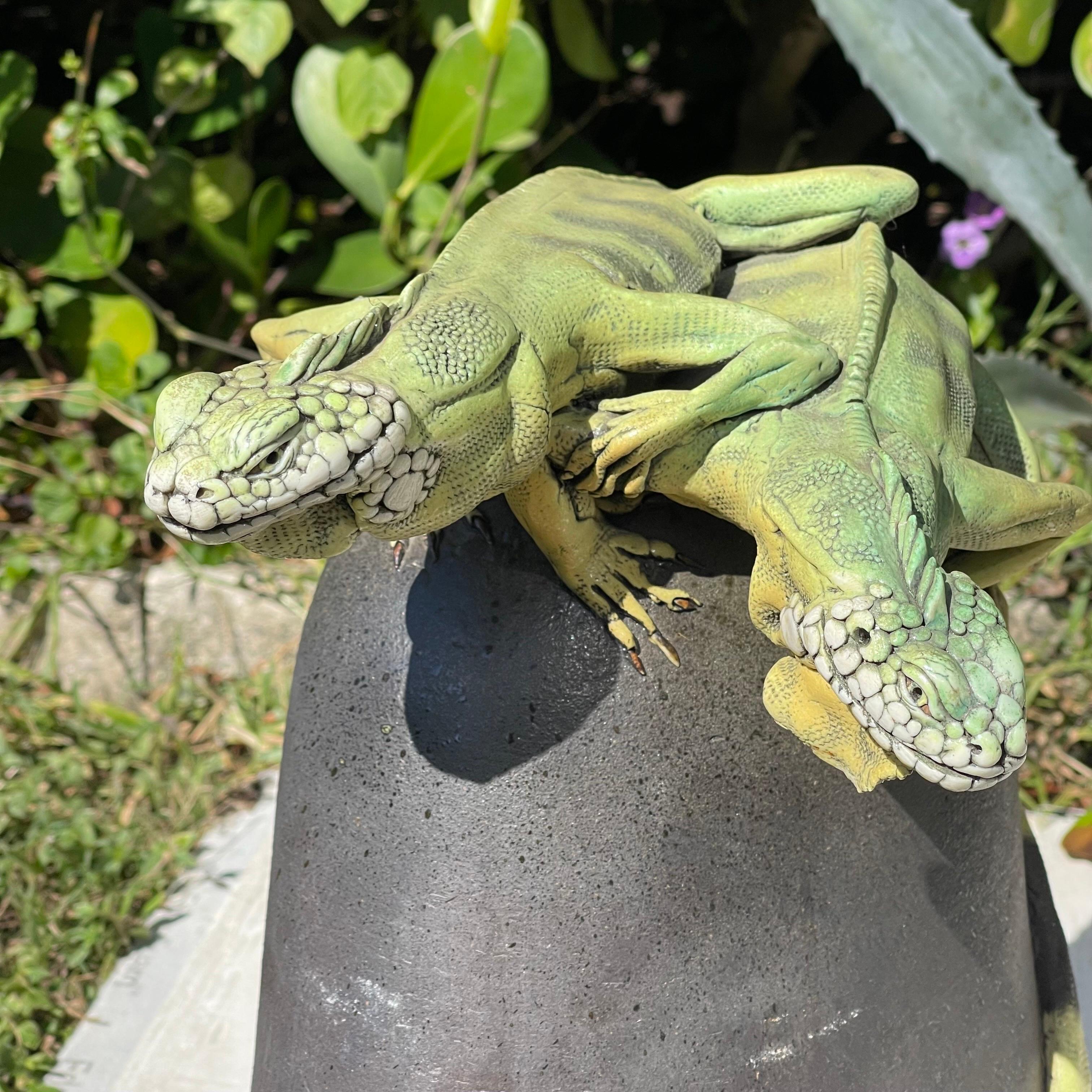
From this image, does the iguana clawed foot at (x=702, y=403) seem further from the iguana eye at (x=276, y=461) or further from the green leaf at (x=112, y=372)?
the green leaf at (x=112, y=372)

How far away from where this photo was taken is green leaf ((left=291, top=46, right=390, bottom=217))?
85.3 inches

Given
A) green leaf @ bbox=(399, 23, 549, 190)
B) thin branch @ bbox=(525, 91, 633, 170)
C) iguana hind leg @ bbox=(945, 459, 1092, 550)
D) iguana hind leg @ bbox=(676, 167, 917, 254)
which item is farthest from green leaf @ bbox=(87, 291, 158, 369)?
iguana hind leg @ bbox=(945, 459, 1092, 550)

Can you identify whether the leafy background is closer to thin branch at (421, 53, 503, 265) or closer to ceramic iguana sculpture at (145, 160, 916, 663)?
thin branch at (421, 53, 503, 265)

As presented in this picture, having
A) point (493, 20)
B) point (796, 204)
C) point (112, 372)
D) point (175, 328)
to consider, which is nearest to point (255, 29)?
point (175, 328)

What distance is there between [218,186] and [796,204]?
1546 mm

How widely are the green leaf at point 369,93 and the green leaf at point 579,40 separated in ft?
0.94

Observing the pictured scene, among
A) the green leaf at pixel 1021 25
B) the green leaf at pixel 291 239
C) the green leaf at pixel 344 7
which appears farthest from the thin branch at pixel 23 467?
the green leaf at pixel 1021 25

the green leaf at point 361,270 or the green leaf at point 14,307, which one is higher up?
the green leaf at point 361,270

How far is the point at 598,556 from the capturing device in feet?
3.33

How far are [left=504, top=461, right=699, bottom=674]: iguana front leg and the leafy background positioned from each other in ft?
3.35

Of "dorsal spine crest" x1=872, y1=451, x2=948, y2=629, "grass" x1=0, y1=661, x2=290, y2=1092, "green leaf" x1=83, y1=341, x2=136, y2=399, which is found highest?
"dorsal spine crest" x1=872, y1=451, x2=948, y2=629

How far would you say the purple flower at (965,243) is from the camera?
94.8 inches

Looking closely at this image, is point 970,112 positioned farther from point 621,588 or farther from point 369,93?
point 369,93

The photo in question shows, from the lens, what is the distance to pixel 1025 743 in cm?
80
